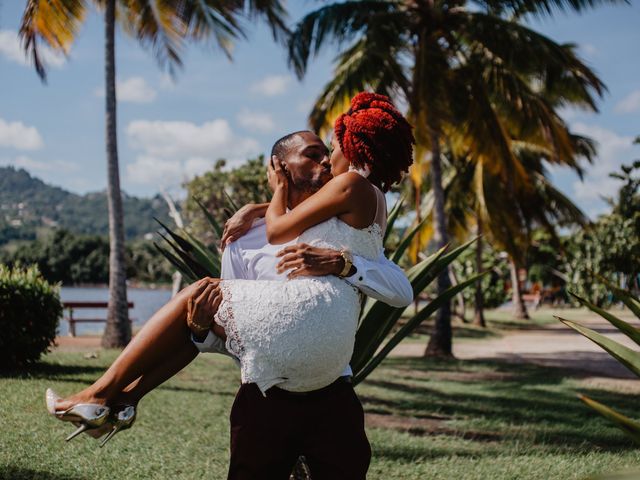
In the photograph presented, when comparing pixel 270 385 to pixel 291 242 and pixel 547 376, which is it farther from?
pixel 547 376

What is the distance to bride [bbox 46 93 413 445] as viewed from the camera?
2.03 meters

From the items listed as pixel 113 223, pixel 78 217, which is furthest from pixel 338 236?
pixel 78 217

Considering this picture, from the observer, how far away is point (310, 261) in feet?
6.89

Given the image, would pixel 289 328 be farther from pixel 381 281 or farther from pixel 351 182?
pixel 351 182

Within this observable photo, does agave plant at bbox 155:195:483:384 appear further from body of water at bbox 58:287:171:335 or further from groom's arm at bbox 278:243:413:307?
body of water at bbox 58:287:171:335

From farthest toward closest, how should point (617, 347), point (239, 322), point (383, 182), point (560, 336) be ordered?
point (560, 336) → point (617, 347) → point (383, 182) → point (239, 322)

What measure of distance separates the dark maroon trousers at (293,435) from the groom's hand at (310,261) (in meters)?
0.39

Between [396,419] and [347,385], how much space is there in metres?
5.06

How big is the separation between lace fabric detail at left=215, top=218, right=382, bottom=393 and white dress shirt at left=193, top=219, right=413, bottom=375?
0.07 metres

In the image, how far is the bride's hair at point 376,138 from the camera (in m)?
2.26

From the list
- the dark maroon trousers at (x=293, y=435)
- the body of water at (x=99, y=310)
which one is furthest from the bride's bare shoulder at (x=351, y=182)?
the body of water at (x=99, y=310)

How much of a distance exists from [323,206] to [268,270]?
277mm

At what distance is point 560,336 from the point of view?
19.4 m

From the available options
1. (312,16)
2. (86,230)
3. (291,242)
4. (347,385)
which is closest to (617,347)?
(347,385)
